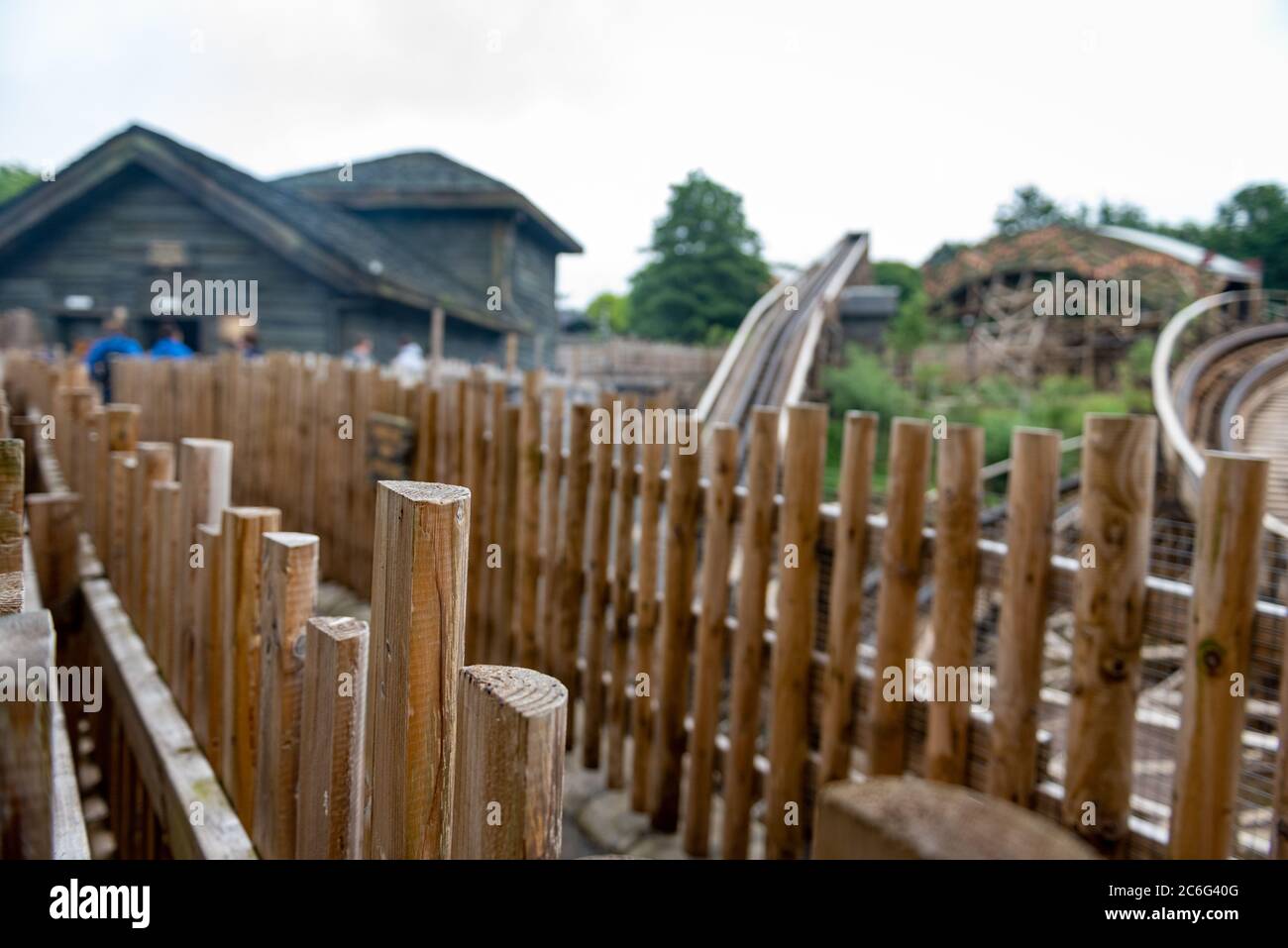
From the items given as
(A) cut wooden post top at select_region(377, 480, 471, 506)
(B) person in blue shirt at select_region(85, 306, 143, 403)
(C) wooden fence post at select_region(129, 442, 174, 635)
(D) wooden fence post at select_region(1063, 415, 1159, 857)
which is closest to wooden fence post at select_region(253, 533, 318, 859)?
(A) cut wooden post top at select_region(377, 480, 471, 506)

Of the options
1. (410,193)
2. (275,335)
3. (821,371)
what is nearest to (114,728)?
(275,335)

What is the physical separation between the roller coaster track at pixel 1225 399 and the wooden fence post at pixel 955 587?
9.47 metres

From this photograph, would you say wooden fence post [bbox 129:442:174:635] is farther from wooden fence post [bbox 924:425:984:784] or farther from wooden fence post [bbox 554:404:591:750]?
wooden fence post [bbox 924:425:984:784]

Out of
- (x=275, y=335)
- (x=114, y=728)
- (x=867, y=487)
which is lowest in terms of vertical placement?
(x=114, y=728)

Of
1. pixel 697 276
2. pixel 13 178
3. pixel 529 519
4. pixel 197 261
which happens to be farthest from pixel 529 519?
pixel 13 178

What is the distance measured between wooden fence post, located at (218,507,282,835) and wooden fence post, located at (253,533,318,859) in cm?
13

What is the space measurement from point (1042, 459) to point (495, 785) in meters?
1.64

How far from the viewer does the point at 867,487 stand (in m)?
2.32

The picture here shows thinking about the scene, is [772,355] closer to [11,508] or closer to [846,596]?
[846,596]

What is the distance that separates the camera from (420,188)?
16438 mm

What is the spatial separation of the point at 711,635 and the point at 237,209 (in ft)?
37.6
